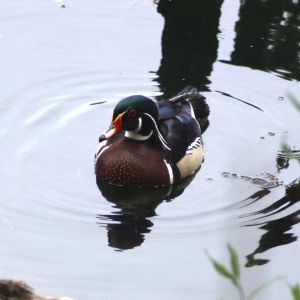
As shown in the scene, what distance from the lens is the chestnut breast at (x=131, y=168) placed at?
28.0 ft

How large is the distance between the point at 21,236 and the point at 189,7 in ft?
16.4

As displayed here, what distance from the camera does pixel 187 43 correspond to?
35.7 feet

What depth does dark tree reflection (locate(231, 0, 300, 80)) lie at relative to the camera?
10.6m

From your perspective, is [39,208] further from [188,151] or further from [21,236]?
[188,151]

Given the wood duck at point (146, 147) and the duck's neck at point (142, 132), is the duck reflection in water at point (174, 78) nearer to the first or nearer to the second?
the wood duck at point (146, 147)

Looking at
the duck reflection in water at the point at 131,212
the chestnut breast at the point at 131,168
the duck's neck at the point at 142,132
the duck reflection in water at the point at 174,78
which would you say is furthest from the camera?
the duck's neck at the point at 142,132

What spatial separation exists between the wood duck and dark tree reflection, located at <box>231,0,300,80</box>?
1874 mm

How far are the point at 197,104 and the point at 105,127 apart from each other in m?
0.93

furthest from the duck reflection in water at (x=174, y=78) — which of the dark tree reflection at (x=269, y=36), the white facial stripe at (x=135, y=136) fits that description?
the dark tree reflection at (x=269, y=36)

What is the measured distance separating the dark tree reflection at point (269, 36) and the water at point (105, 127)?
0.07ft

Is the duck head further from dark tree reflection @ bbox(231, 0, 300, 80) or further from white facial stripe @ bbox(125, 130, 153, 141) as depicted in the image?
dark tree reflection @ bbox(231, 0, 300, 80)

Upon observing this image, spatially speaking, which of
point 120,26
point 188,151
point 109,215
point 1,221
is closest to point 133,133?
point 188,151

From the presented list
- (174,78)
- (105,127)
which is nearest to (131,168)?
(105,127)

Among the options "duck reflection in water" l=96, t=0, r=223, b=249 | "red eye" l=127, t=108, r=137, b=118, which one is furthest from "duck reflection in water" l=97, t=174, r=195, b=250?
"red eye" l=127, t=108, r=137, b=118
